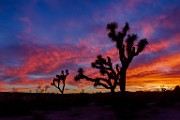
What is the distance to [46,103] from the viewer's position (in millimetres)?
20250

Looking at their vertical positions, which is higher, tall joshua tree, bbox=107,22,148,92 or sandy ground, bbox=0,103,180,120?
tall joshua tree, bbox=107,22,148,92

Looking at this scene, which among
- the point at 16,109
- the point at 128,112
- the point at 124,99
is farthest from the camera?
the point at 16,109

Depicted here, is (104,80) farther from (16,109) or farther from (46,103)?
(16,109)

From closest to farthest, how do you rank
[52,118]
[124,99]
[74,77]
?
[52,118]
[124,99]
[74,77]

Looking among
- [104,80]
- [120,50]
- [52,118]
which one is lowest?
[52,118]

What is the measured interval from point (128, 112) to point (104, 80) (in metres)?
11.6

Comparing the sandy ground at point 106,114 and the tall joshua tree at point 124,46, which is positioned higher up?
the tall joshua tree at point 124,46

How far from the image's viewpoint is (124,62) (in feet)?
72.9

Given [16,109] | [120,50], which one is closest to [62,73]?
[120,50]

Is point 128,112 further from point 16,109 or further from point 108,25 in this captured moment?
point 108,25

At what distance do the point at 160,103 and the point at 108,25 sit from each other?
31.0 ft

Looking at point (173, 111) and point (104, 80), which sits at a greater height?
point (104, 80)

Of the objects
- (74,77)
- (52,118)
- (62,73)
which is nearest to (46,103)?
(52,118)

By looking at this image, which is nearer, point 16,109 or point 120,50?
point 16,109
